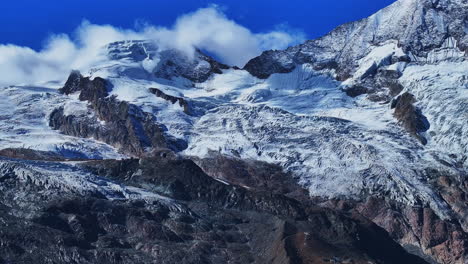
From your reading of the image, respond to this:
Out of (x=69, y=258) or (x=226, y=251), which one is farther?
(x=226, y=251)

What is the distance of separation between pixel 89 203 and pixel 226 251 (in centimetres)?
2837

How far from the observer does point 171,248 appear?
610 ft

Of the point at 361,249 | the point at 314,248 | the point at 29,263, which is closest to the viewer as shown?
the point at 29,263

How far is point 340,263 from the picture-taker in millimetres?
180125

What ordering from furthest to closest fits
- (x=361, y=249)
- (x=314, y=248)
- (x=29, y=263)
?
(x=361, y=249) → (x=314, y=248) → (x=29, y=263)

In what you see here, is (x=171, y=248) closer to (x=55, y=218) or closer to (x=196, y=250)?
(x=196, y=250)

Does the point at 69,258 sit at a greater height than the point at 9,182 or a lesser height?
lesser

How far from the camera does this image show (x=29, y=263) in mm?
170750

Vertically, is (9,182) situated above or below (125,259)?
above

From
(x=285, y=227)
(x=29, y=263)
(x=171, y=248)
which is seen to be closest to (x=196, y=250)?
(x=171, y=248)

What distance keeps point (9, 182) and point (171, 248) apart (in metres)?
36.6

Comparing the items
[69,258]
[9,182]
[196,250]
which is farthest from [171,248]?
[9,182]

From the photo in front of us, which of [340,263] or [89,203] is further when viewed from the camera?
[89,203]

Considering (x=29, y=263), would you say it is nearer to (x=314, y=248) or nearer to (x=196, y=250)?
(x=196, y=250)
